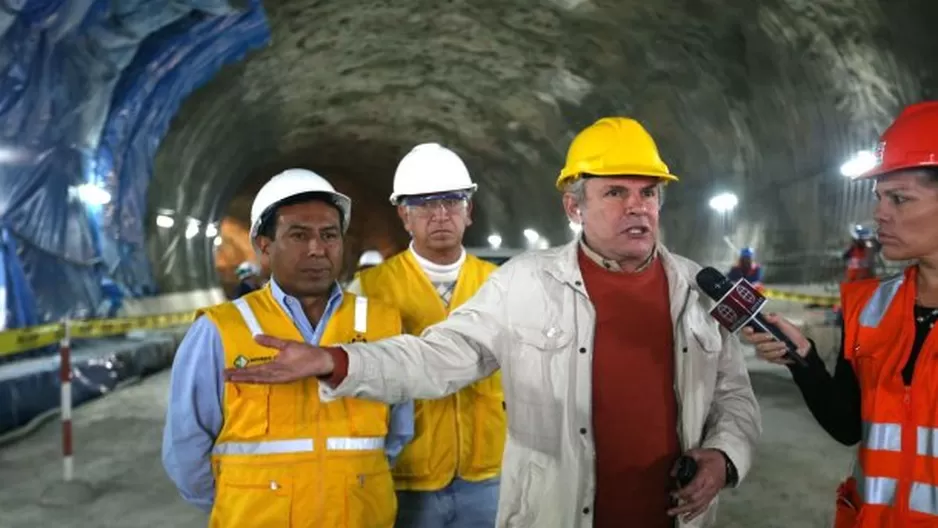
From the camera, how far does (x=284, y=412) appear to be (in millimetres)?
2430

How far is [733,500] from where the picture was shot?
5.23 m

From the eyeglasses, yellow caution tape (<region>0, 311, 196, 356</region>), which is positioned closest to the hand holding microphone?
the eyeglasses

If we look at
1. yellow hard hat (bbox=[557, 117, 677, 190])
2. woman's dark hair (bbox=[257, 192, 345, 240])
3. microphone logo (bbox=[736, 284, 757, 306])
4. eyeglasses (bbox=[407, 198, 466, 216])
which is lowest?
microphone logo (bbox=[736, 284, 757, 306])

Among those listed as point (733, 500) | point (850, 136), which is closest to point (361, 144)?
point (850, 136)

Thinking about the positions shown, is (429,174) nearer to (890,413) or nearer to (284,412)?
(284,412)

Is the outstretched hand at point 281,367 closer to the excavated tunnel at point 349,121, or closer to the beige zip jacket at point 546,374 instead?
the beige zip jacket at point 546,374

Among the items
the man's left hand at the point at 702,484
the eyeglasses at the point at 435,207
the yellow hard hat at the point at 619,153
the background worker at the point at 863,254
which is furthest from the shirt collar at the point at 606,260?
the background worker at the point at 863,254

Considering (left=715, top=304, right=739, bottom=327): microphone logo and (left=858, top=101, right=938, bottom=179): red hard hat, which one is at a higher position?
(left=858, top=101, right=938, bottom=179): red hard hat

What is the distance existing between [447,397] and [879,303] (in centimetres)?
160

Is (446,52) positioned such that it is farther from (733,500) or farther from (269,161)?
(733,500)

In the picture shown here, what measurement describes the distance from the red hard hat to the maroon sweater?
0.84 metres

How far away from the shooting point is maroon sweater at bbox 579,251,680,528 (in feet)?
7.95

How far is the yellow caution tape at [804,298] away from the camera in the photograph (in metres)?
10.7

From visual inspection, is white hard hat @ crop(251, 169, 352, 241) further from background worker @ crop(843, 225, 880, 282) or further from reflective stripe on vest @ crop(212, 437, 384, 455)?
background worker @ crop(843, 225, 880, 282)
